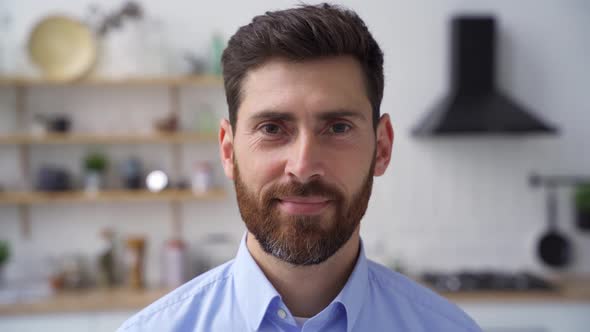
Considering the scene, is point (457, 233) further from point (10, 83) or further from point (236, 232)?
point (10, 83)

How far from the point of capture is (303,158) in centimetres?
97

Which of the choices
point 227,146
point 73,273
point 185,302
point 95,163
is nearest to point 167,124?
point 95,163

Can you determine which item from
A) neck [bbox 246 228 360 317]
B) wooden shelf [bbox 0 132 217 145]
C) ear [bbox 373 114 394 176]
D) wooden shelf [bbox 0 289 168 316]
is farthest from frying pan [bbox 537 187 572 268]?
neck [bbox 246 228 360 317]

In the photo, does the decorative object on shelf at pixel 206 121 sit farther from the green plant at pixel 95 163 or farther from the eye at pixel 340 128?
the eye at pixel 340 128

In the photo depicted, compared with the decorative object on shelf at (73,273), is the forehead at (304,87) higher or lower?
higher

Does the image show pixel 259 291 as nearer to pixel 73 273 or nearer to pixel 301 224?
pixel 301 224

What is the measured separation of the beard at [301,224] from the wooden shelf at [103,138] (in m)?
2.17

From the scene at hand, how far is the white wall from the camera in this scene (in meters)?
3.34

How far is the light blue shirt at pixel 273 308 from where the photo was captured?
1042 mm

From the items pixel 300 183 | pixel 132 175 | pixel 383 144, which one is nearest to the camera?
pixel 300 183

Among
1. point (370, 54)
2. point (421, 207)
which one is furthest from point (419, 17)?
point (370, 54)

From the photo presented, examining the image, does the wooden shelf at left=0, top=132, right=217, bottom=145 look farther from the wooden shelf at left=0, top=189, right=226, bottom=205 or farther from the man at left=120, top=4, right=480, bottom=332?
the man at left=120, top=4, right=480, bottom=332

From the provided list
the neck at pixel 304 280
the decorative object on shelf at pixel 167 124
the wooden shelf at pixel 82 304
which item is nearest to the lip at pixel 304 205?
the neck at pixel 304 280

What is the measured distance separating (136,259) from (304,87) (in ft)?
7.85
